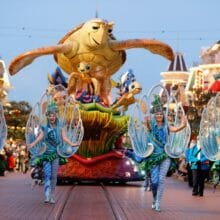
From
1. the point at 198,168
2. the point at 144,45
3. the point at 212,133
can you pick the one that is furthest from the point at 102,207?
the point at 144,45

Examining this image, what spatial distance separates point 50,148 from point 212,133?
4.45 meters

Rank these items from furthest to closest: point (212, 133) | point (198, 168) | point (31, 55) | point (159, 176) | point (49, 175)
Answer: point (31, 55) < point (198, 168) < point (212, 133) < point (49, 175) < point (159, 176)

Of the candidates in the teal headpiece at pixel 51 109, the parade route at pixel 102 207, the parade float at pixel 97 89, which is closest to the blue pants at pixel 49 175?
the parade route at pixel 102 207

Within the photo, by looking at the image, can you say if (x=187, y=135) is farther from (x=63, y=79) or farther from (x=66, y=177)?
(x=63, y=79)

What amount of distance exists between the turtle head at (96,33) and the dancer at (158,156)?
12.4m

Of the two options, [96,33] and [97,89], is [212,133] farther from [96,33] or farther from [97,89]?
[96,33]

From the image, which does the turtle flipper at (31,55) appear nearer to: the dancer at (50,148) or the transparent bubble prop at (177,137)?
the transparent bubble prop at (177,137)

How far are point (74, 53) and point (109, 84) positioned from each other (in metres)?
1.83

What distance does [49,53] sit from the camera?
27719 mm

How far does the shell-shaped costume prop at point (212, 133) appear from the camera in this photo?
1839 cm

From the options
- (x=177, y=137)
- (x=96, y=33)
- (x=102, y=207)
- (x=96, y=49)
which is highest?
(x=96, y=33)

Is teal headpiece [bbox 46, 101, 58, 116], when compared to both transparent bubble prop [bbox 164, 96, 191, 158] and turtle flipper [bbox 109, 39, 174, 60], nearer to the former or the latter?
transparent bubble prop [bbox 164, 96, 191, 158]

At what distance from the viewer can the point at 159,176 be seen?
49.1 ft

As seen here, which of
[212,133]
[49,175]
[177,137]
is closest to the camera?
[49,175]
